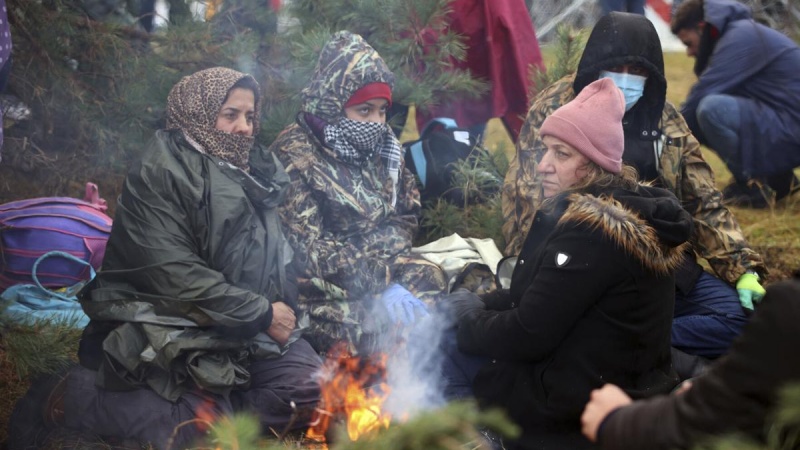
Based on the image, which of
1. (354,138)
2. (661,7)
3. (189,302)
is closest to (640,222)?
(354,138)

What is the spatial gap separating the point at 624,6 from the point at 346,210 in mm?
3936

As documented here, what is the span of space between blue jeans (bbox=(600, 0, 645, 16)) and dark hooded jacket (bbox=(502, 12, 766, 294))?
2.69 meters

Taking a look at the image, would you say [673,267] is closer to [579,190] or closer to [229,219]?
[579,190]

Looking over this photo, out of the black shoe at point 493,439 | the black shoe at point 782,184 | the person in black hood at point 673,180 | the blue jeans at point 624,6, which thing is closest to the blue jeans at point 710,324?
the person in black hood at point 673,180

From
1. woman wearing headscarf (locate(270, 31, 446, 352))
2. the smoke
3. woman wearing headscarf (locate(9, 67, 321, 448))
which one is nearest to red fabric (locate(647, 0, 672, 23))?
woman wearing headscarf (locate(270, 31, 446, 352))

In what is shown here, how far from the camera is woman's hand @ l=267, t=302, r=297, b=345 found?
3.73 metres

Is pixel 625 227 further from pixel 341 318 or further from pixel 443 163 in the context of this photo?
pixel 443 163

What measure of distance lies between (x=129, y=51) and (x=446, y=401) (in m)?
2.82

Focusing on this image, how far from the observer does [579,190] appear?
11.0ft

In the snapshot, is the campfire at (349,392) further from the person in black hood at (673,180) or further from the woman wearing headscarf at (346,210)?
the person in black hood at (673,180)

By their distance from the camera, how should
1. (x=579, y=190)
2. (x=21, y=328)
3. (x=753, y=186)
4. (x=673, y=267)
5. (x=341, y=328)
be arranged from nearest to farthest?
(x=673, y=267) → (x=579, y=190) → (x=21, y=328) → (x=341, y=328) → (x=753, y=186)

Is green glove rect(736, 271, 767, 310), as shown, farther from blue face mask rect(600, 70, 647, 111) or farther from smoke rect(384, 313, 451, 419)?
smoke rect(384, 313, 451, 419)

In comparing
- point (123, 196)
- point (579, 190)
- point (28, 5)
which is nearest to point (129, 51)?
point (28, 5)

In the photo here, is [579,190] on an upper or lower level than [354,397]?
upper
